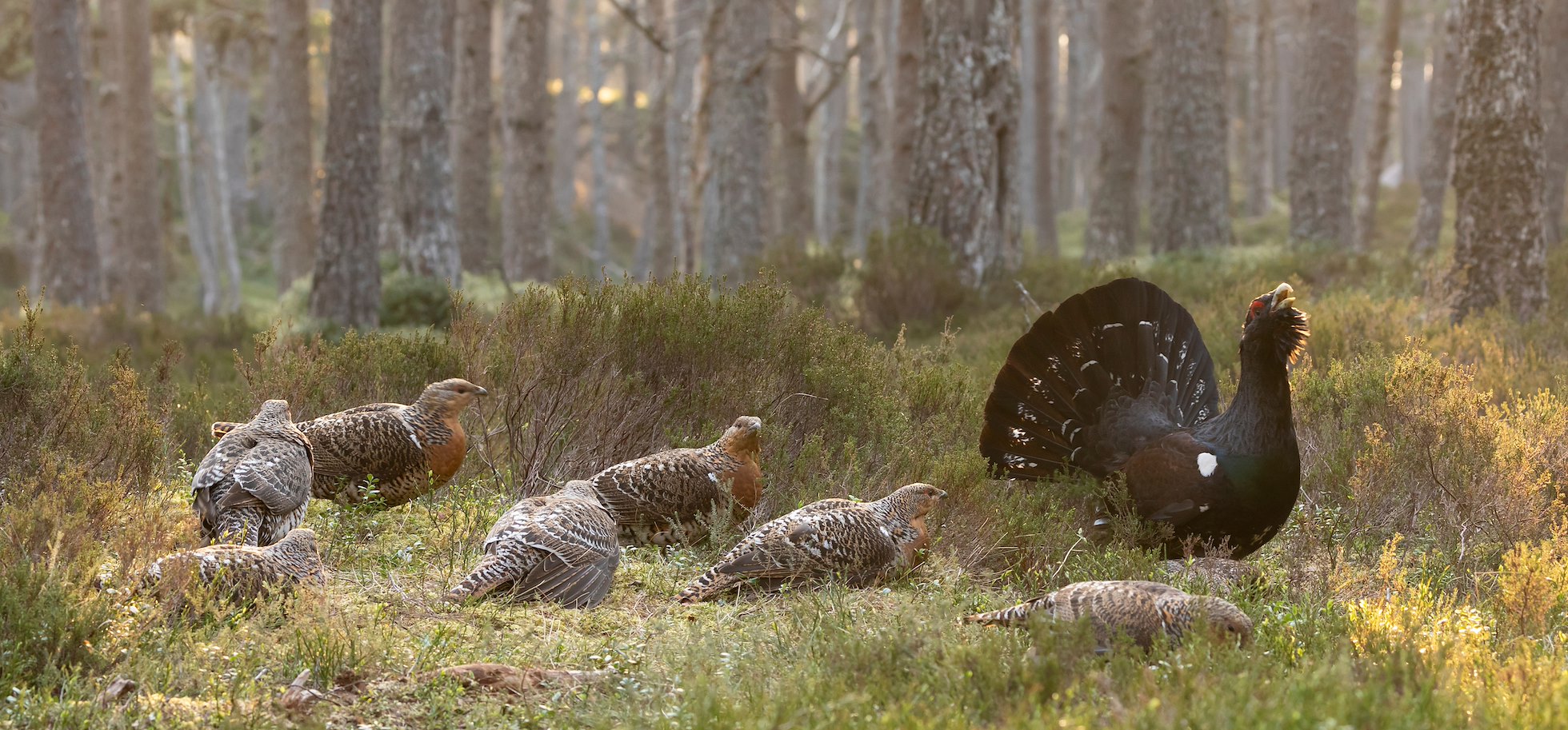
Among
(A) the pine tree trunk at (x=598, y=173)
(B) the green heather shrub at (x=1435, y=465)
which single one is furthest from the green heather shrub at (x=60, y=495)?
(A) the pine tree trunk at (x=598, y=173)

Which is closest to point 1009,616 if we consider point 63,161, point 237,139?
point 63,161

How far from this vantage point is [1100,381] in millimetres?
6023

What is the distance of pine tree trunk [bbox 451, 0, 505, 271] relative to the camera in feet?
63.0

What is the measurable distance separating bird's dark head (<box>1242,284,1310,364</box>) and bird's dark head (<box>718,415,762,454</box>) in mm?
2174

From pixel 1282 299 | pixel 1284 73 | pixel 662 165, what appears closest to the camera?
pixel 1282 299

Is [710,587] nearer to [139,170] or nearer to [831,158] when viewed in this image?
[139,170]

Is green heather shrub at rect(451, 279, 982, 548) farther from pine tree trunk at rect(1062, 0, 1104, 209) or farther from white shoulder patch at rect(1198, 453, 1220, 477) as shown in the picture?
pine tree trunk at rect(1062, 0, 1104, 209)

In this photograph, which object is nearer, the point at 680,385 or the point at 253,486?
the point at 253,486

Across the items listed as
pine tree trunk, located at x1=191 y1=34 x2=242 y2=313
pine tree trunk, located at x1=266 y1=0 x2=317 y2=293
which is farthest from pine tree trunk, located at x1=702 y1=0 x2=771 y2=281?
pine tree trunk, located at x1=191 y1=34 x2=242 y2=313

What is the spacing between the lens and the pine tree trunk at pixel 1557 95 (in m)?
16.8

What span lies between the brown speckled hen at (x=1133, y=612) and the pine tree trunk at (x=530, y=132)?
16.3m

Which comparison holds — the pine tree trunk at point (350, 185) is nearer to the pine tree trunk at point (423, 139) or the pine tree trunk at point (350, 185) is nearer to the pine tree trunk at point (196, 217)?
the pine tree trunk at point (423, 139)

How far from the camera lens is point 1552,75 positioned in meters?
16.9

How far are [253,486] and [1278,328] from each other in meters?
4.21
